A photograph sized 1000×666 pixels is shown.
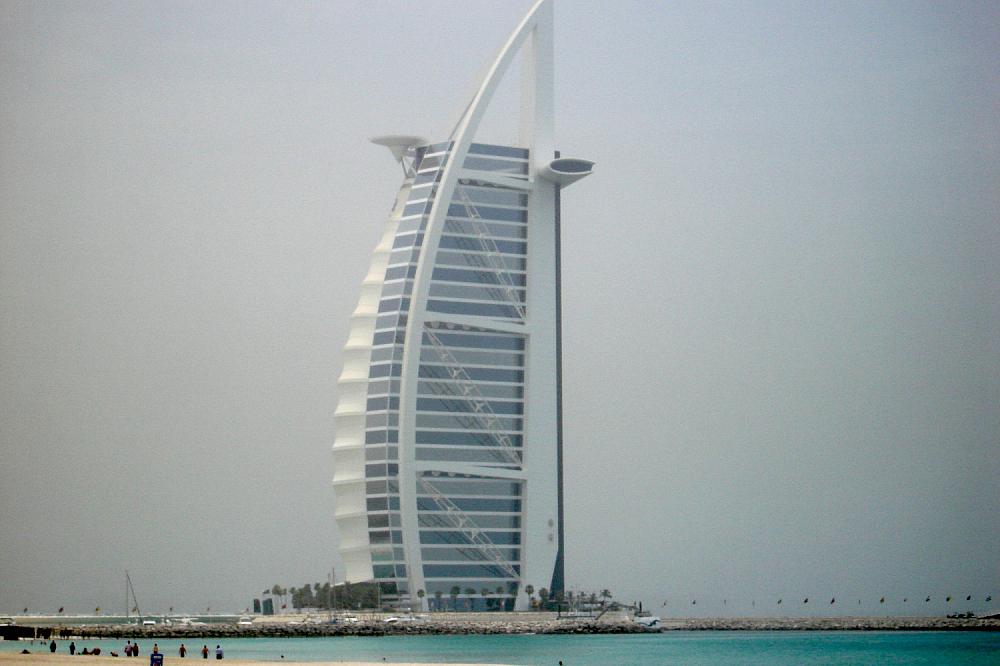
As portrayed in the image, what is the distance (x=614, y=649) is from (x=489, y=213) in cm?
Result: 3247

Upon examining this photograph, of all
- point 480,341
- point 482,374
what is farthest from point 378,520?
point 480,341

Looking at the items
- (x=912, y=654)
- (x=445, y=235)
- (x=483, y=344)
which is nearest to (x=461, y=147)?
(x=445, y=235)

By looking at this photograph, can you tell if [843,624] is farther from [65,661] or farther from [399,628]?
[65,661]

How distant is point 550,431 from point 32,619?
61222 mm

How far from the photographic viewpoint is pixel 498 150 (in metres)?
107

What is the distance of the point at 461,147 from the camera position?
104812 millimetres

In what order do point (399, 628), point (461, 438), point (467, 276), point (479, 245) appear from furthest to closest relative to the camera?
point (479, 245) → point (467, 276) → point (461, 438) → point (399, 628)

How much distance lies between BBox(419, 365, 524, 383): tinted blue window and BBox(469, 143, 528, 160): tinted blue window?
13.2 meters

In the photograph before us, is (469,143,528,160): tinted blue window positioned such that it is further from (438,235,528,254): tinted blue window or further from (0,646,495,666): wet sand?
(0,646,495,666): wet sand

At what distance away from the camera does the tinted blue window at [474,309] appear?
104 m

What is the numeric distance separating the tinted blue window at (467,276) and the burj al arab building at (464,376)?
0.28ft

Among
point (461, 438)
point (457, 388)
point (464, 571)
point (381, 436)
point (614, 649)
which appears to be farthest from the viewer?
point (457, 388)

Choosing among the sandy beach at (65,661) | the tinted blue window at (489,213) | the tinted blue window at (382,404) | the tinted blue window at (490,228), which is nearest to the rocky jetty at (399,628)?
the tinted blue window at (382,404)

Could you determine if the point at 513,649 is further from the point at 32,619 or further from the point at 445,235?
the point at 32,619
